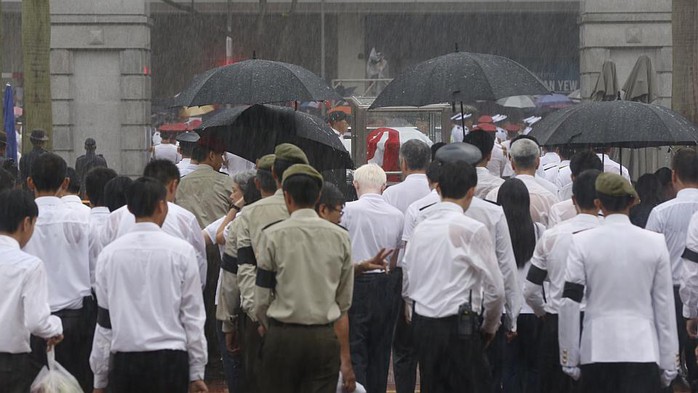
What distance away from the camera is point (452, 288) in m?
7.32

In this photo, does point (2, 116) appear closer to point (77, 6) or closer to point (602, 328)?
point (77, 6)

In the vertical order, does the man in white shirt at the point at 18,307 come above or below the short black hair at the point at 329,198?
below

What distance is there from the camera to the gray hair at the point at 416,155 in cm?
998

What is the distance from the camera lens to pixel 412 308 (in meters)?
7.76

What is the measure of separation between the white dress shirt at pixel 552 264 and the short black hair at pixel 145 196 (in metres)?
2.49

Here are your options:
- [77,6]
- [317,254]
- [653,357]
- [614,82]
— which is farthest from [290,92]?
[77,6]

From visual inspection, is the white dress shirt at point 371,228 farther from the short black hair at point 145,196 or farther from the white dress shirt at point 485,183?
the short black hair at point 145,196

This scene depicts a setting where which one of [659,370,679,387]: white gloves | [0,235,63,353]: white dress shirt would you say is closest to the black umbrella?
[0,235,63,353]: white dress shirt

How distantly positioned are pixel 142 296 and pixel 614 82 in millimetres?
11754

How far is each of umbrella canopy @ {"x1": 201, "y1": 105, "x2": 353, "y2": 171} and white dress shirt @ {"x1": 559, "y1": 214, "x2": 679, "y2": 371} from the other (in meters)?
3.26

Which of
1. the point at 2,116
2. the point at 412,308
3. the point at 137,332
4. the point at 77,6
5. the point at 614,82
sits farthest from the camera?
the point at 77,6

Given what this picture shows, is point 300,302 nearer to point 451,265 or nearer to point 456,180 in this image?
point 451,265

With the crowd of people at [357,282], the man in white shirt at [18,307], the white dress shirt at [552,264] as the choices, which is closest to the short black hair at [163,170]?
the crowd of people at [357,282]

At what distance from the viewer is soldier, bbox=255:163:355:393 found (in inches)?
257
